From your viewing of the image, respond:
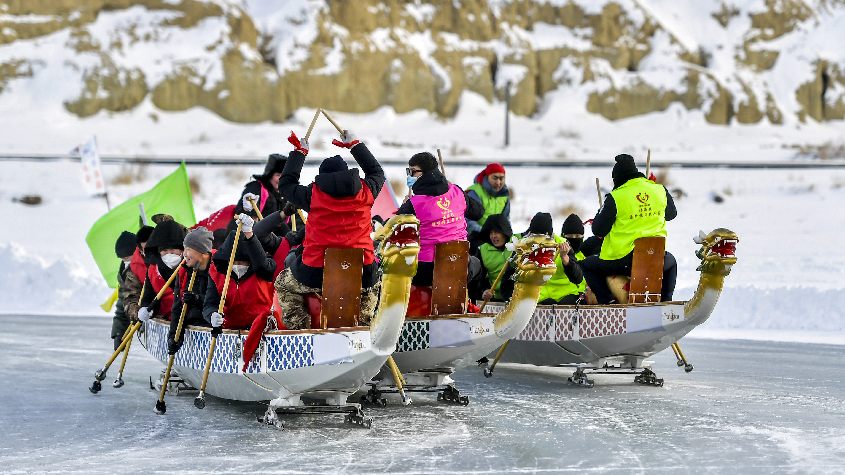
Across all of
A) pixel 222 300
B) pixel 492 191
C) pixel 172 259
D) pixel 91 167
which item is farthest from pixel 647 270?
pixel 91 167

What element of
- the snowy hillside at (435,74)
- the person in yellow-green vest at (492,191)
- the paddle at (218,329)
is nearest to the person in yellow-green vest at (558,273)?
the person in yellow-green vest at (492,191)

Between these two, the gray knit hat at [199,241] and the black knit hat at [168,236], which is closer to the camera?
the gray knit hat at [199,241]

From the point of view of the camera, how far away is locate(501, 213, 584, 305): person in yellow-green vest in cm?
937

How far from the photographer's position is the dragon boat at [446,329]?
Result: 8125mm

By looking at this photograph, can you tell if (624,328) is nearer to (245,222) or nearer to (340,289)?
(340,289)

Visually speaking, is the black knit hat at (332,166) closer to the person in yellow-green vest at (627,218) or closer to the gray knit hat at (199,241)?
the gray knit hat at (199,241)

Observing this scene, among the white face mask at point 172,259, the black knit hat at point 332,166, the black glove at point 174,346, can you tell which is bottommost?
the black glove at point 174,346

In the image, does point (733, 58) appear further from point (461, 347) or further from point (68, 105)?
point (461, 347)

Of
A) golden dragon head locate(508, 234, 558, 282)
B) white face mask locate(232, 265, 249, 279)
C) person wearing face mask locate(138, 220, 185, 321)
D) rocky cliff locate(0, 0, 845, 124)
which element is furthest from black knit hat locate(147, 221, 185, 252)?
rocky cliff locate(0, 0, 845, 124)

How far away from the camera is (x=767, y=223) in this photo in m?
21.1

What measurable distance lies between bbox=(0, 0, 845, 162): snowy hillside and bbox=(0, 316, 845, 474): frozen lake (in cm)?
2460

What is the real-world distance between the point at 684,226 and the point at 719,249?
1234cm

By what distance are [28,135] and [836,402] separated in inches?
1232

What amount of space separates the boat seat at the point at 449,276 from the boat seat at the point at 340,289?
1.43 metres
